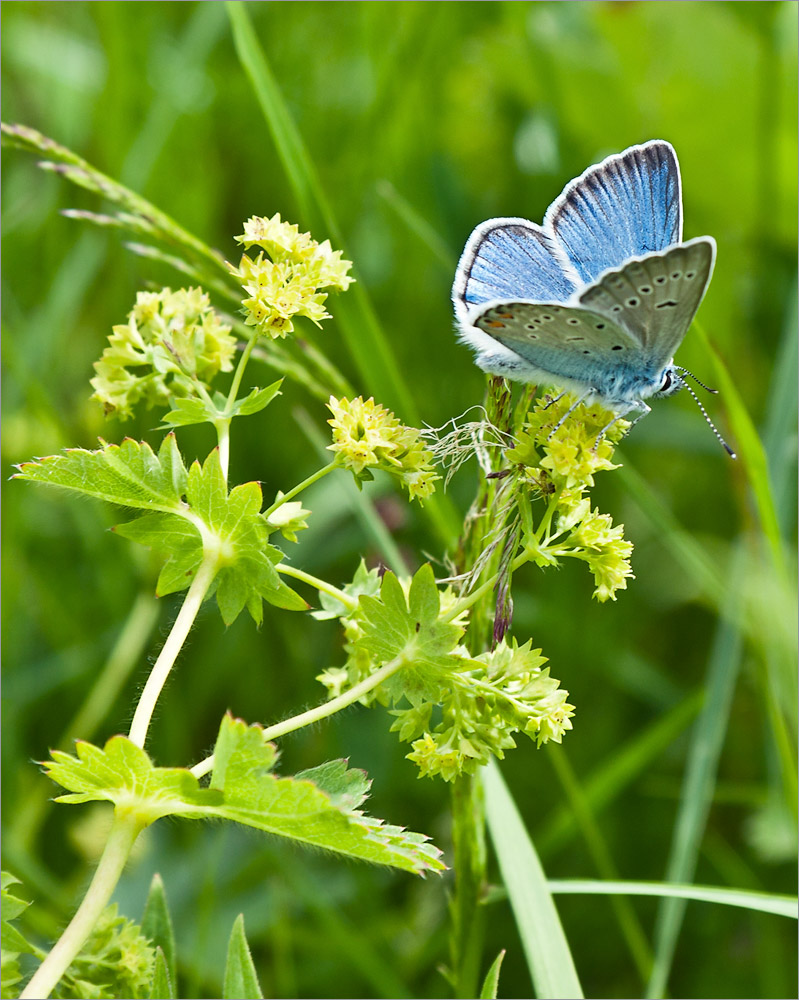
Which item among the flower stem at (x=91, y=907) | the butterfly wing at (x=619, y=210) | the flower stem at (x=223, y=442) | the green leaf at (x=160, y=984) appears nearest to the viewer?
the flower stem at (x=91, y=907)

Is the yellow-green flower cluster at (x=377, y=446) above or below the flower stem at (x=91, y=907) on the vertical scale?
above

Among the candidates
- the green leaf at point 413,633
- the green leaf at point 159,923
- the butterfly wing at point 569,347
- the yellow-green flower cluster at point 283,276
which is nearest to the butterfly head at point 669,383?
the butterfly wing at point 569,347

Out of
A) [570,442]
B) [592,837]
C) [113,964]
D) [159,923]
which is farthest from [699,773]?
[113,964]

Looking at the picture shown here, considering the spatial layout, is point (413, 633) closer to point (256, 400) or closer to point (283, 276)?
point (256, 400)

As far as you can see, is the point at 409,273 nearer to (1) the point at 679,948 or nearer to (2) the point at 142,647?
(2) the point at 142,647

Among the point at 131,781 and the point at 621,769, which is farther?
the point at 621,769

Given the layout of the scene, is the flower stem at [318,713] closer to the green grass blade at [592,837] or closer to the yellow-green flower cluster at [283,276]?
the yellow-green flower cluster at [283,276]

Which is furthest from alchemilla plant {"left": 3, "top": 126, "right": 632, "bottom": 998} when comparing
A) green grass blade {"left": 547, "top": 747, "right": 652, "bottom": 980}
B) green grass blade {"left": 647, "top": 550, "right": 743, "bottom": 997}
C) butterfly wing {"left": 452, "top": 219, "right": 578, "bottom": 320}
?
green grass blade {"left": 647, "top": 550, "right": 743, "bottom": 997}
